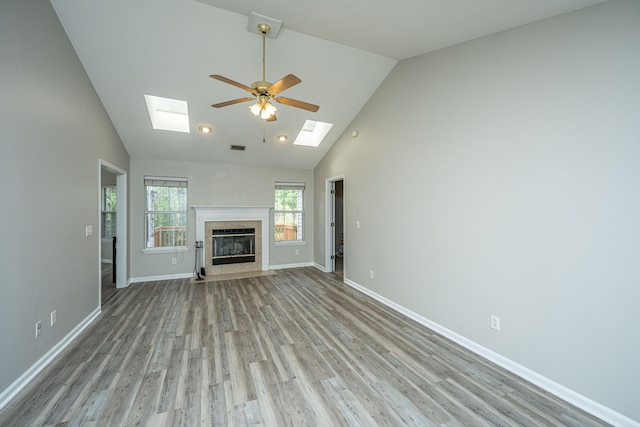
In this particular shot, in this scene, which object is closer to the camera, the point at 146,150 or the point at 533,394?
the point at 533,394

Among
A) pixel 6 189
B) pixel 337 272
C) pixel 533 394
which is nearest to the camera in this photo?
pixel 6 189

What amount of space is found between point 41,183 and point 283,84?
231 centimetres

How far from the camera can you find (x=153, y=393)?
1.96 metres

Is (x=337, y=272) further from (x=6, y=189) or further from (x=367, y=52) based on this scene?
(x=6, y=189)

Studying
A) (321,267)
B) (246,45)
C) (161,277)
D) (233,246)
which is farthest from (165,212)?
(246,45)

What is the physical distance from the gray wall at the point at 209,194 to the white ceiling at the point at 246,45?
2.42 ft

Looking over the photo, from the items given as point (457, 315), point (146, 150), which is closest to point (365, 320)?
point (457, 315)

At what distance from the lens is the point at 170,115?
4.47 meters

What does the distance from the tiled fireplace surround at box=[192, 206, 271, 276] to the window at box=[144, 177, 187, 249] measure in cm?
35

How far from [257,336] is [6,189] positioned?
2441mm

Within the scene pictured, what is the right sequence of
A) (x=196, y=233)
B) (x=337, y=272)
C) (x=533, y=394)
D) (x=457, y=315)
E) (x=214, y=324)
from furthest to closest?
(x=337, y=272)
(x=196, y=233)
(x=214, y=324)
(x=457, y=315)
(x=533, y=394)

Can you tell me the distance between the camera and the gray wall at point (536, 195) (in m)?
1.72

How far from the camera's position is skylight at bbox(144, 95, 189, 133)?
4.31 metres

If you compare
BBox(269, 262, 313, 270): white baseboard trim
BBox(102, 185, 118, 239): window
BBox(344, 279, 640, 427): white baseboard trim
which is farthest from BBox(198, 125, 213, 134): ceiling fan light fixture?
BBox(344, 279, 640, 427): white baseboard trim
